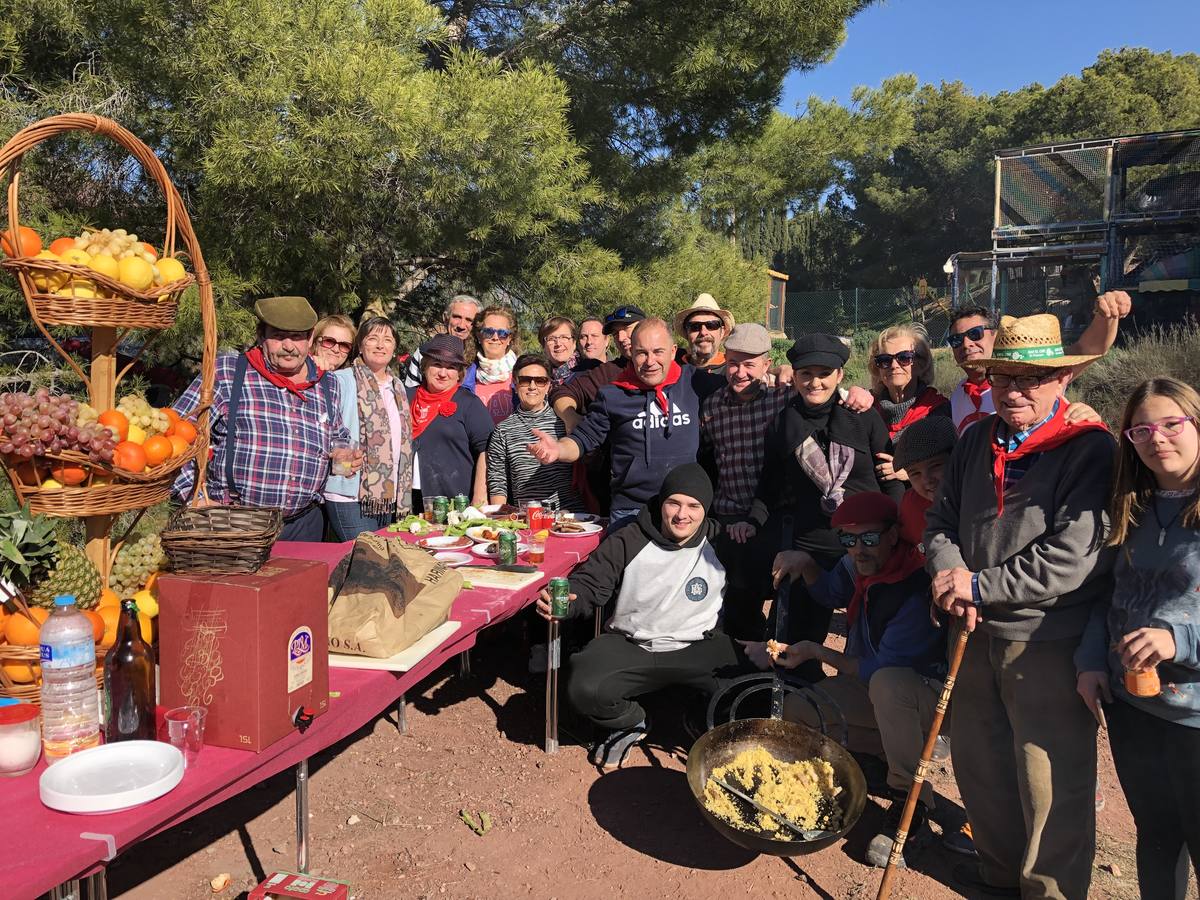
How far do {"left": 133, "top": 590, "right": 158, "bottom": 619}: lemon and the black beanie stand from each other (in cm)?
229

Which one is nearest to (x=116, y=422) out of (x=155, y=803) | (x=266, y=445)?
(x=155, y=803)

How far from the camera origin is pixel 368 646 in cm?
256

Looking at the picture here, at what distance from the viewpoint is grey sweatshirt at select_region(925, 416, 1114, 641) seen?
246 centimetres

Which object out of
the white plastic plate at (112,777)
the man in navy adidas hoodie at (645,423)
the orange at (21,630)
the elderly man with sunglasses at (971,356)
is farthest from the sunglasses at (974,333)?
the orange at (21,630)

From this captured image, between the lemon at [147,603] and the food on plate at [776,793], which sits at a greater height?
the lemon at [147,603]

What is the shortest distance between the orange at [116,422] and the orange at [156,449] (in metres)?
0.06

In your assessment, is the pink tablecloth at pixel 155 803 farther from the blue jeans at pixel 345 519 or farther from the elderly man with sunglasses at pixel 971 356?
the elderly man with sunglasses at pixel 971 356

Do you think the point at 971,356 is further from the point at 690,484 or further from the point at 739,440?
the point at 690,484

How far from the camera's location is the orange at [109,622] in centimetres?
214

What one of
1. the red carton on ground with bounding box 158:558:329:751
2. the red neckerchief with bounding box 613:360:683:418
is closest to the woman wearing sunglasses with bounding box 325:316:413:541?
the red neckerchief with bounding box 613:360:683:418

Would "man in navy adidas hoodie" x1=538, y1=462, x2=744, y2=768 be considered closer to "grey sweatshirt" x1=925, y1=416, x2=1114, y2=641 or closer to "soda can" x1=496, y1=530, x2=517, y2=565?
"soda can" x1=496, y1=530, x2=517, y2=565

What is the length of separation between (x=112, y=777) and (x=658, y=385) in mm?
3227

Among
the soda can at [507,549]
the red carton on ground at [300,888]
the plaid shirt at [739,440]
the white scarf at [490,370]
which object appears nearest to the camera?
the red carton on ground at [300,888]

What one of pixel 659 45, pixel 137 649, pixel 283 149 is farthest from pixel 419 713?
pixel 659 45
